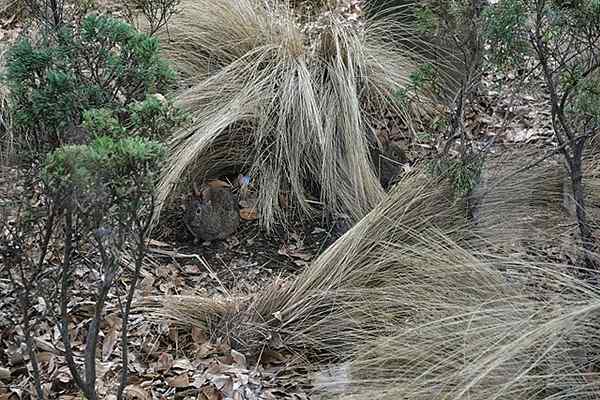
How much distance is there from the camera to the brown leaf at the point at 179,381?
106 inches

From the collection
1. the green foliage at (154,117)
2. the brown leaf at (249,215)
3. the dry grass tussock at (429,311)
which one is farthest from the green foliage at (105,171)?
the brown leaf at (249,215)

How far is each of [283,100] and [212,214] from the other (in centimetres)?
73

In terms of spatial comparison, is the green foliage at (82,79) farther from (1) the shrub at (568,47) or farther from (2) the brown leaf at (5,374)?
(1) the shrub at (568,47)

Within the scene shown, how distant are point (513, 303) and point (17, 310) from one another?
1823 millimetres

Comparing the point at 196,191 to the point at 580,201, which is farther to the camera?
the point at 196,191

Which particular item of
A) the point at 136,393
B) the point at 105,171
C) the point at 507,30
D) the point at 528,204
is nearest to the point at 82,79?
the point at 105,171

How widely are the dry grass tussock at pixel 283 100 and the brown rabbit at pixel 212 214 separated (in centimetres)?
13

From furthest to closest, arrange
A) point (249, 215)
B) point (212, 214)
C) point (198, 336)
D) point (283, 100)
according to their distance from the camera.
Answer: point (283, 100), point (249, 215), point (212, 214), point (198, 336)

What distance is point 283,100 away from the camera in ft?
12.9

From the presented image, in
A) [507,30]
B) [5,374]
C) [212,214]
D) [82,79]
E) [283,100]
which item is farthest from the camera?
[283,100]

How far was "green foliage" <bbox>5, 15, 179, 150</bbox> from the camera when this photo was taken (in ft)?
6.54

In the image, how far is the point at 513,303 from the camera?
263cm

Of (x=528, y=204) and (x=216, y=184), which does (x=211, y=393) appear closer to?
(x=216, y=184)

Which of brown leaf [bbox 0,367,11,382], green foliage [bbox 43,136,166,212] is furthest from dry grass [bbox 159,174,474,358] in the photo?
green foliage [bbox 43,136,166,212]
